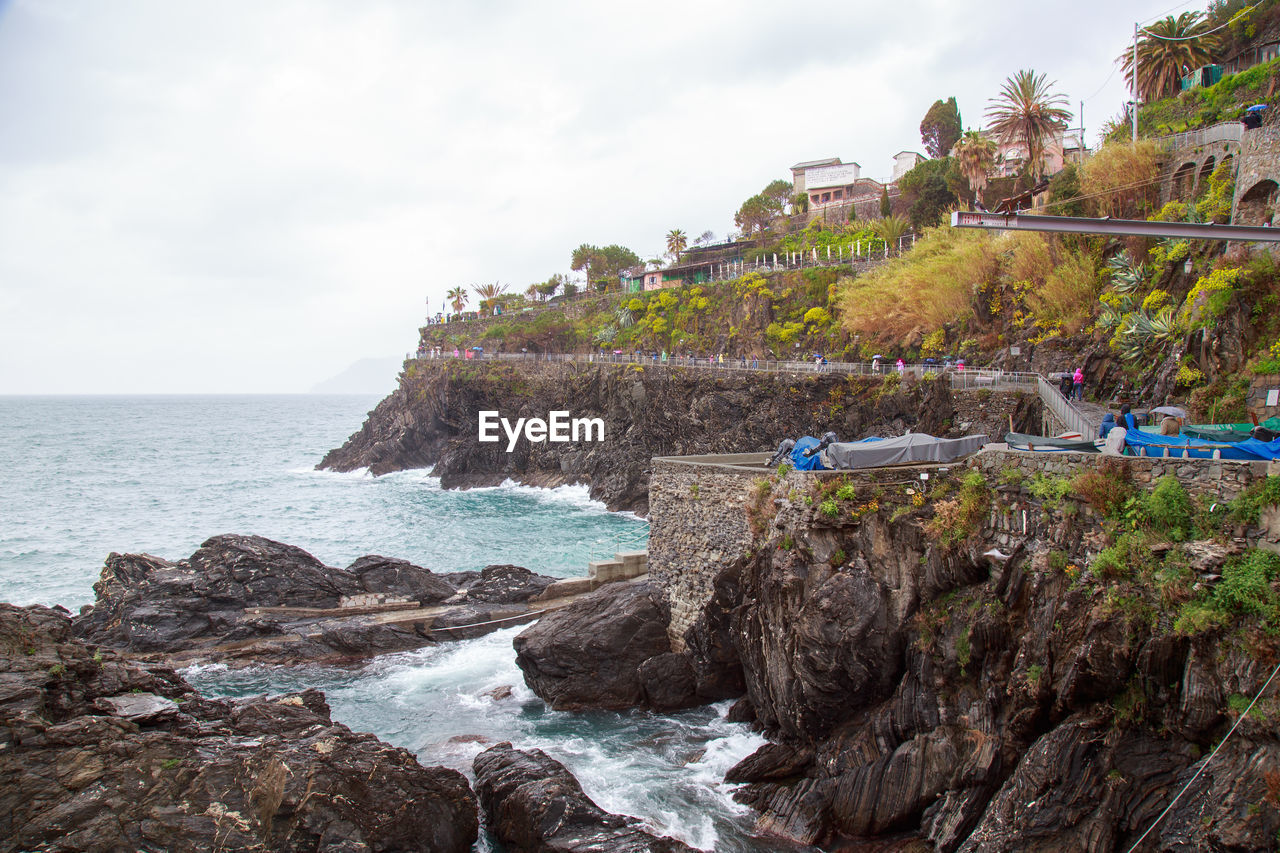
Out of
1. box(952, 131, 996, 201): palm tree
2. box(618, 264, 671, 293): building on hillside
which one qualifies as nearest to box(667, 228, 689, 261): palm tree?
box(618, 264, 671, 293): building on hillside

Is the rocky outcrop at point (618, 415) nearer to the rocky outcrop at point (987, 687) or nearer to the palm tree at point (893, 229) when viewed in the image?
the rocky outcrop at point (987, 687)

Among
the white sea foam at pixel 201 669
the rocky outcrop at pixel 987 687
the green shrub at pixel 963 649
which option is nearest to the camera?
the rocky outcrop at pixel 987 687

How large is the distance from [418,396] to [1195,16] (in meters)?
66.7

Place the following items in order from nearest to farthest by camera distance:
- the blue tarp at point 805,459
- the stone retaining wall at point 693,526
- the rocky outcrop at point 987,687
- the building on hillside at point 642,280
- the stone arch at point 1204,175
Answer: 1. the rocky outcrop at point 987,687
2. the blue tarp at point 805,459
3. the stone retaining wall at point 693,526
4. the stone arch at point 1204,175
5. the building on hillside at point 642,280

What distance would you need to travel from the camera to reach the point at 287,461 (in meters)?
93.5

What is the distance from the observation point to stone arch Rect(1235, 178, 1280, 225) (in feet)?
68.3

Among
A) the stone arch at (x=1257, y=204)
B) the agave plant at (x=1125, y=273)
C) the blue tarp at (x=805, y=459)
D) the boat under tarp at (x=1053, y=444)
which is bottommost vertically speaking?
the blue tarp at (x=805, y=459)

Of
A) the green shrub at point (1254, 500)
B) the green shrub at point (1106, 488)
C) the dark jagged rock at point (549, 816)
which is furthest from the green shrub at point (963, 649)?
the dark jagged rock at point (549, 816)

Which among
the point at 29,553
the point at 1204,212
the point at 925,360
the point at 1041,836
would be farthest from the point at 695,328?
the point at 1041,836

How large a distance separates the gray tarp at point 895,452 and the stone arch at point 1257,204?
12112mm

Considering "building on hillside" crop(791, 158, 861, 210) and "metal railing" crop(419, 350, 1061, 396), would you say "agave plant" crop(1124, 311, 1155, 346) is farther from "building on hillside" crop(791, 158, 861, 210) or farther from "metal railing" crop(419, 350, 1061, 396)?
"building on hillside" crop(791, 158, 861, 210)

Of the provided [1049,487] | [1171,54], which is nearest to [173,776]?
[1049,487]

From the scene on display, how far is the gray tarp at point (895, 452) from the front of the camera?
16734 millimetres

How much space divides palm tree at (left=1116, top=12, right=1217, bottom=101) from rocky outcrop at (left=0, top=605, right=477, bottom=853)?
36.7m
